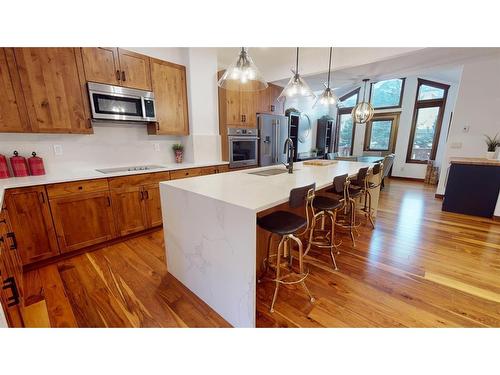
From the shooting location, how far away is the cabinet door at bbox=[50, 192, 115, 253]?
210cm

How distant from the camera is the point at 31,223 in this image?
194 centimetres

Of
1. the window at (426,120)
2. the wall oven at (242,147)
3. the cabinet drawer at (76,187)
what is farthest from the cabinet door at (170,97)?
the window at (426,120)

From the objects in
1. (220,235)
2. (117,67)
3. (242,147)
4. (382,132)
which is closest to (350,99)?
(382,132)

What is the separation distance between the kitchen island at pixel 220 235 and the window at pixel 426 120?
6.22 m

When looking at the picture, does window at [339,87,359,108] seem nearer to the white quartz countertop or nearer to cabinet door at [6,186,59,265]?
the white quartz countertop

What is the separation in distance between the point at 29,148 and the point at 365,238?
157 inches

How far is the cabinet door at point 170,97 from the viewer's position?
9.43 feet

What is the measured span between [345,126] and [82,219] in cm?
810

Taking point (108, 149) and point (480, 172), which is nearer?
point (108, 149)

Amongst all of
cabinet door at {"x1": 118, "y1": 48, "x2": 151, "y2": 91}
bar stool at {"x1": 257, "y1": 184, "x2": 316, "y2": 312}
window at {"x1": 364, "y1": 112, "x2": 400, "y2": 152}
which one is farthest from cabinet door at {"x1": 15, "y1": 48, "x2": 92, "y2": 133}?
window at {"x1": 364, "y1": 112, "x2": 400, "y2": 152}

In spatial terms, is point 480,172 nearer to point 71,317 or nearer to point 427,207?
Result: point 427,207

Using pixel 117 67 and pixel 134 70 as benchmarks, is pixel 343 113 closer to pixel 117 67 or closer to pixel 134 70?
pixel 134 70
